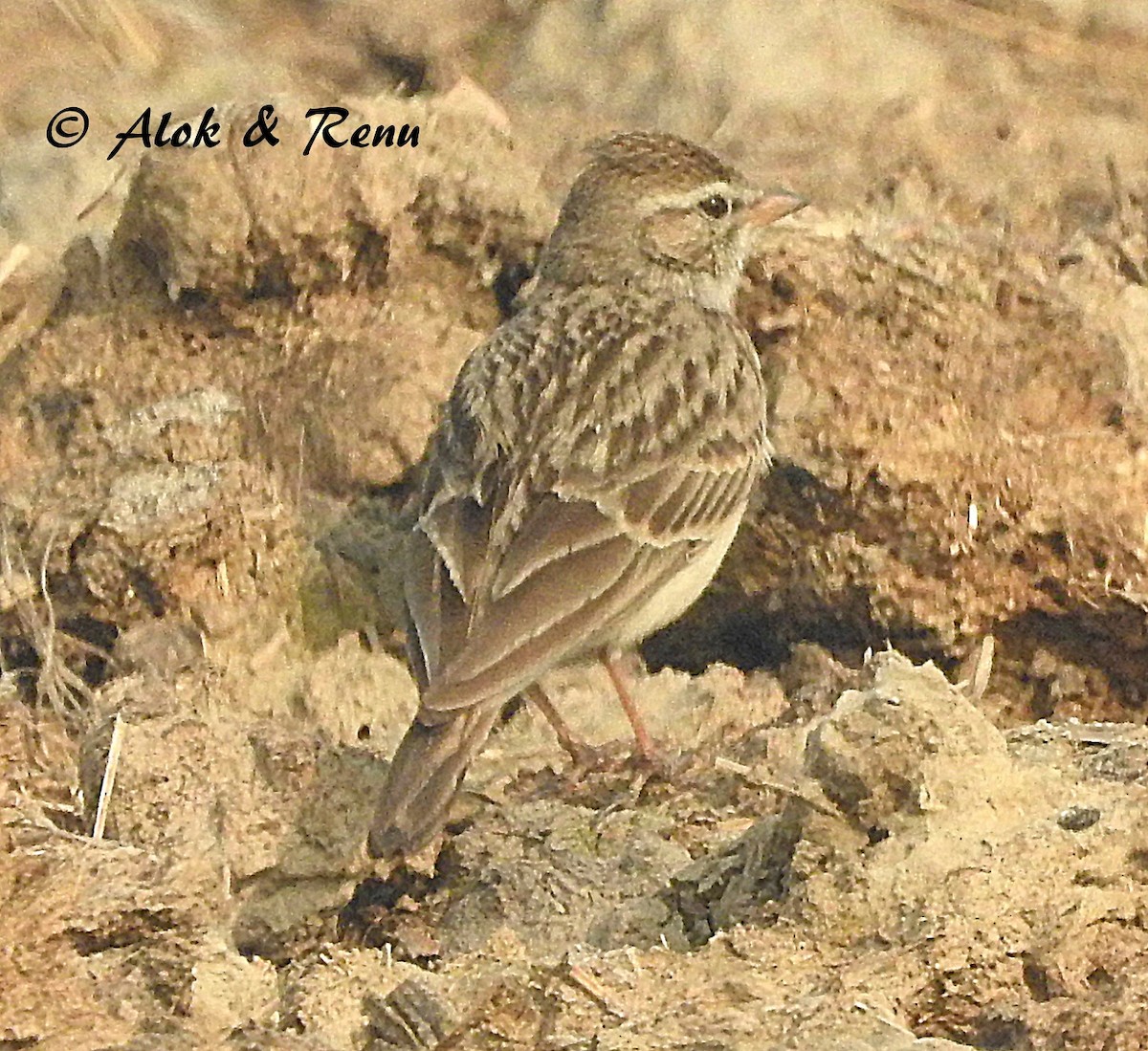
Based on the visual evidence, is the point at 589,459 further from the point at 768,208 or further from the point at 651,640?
the point at 768,208

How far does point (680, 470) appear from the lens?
5848 millimetres

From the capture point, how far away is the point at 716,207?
655 cm

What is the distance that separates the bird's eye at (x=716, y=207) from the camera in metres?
6.54

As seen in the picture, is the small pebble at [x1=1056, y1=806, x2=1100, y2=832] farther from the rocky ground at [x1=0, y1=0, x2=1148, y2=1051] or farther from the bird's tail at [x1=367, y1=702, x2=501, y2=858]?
the bird's tail at [x1=367, y1=702, x2=501, y2=858]

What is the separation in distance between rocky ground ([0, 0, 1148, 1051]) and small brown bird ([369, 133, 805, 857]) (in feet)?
0.71

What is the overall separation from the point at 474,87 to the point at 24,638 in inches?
109

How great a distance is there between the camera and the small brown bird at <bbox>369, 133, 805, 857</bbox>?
498 centimetres

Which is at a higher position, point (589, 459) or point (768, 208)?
point (768, 208)
